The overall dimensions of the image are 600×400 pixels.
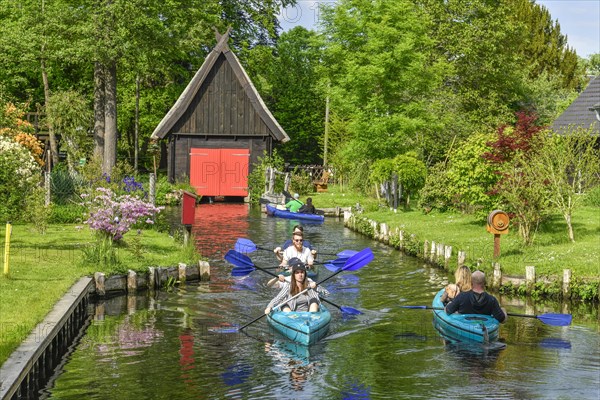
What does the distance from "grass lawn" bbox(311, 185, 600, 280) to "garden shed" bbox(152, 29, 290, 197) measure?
1241 cm

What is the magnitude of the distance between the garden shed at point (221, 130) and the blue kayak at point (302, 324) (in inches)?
1342

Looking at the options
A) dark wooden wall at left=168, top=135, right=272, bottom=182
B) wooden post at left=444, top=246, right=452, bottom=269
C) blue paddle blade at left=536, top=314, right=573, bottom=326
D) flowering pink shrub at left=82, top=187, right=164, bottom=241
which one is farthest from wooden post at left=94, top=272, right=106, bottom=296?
A: dark wooden wall at left=168, top=135, right=272, bottom=182

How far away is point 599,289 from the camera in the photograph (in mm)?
23359

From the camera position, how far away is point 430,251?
30.5 meters

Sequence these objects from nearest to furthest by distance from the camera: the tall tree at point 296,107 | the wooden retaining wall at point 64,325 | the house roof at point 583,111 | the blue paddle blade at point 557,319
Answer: the wooden retaining wall at point 64,325, the blue paddle blade at point 557,319, the house roof at point 583,111, the tall tree at point 296,107

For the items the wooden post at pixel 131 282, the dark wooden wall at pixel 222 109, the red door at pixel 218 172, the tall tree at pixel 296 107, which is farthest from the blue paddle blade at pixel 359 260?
the tall tree at pixel 296 107

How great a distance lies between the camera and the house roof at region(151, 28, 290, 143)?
53.5 m

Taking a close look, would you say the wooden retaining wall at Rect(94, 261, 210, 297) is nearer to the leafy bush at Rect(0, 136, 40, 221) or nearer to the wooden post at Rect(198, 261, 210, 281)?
the wooden post at Rect(198, 261, 210, 281)

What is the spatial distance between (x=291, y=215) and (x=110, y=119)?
10233 mm

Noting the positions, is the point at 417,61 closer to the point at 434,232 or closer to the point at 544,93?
the point at 434,232

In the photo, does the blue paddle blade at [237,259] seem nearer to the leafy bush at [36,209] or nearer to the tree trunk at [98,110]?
the leafy bush at [36,209]

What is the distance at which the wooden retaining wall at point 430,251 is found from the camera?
79.2ft

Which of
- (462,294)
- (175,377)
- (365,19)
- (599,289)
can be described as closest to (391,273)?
(599,289)

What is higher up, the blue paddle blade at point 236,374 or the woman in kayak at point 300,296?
Answer: the woman in kayak at point 300,296
